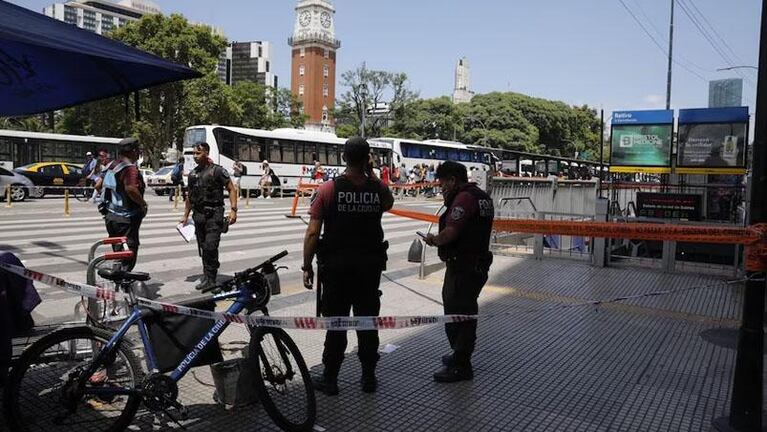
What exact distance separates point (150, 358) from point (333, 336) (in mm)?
1265

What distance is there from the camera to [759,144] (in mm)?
3926

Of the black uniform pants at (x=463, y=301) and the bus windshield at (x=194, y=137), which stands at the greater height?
the bus windshield at (x=194, y=137)

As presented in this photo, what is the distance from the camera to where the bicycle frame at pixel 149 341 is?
3.56 m

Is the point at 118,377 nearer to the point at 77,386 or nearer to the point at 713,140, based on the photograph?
the point at 77,386

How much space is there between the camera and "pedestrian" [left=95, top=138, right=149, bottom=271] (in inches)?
249

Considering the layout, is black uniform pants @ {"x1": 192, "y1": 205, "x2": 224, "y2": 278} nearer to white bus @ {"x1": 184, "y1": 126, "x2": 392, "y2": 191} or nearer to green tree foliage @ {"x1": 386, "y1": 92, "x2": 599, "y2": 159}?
white bus @ {"x1": 184, "y1": 126, "x2": 392, "y2": 191}

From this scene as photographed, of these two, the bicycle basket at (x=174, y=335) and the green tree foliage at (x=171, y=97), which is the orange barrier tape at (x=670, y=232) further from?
the green tree foliage at (x=171, y=97)

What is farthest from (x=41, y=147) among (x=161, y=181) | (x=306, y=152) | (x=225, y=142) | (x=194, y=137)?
(x=306, y=152)

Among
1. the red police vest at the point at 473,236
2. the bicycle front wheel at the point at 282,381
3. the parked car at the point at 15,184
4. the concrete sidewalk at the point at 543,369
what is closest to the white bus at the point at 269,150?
the parked car at the point at 15,184

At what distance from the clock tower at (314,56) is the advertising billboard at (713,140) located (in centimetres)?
9313

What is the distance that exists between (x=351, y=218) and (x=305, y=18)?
109 m

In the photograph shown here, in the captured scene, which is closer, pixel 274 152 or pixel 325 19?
pixel 274 152

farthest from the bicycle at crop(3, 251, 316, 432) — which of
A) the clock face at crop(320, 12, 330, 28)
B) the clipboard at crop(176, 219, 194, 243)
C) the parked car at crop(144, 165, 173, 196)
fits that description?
the clock face at crop(320, 12, 330, 28)

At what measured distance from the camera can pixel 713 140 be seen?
12.3 meters
